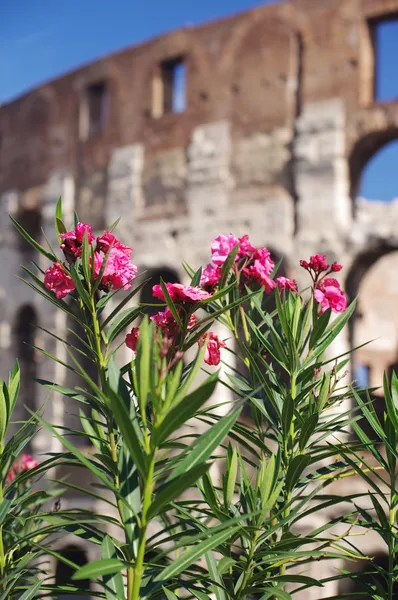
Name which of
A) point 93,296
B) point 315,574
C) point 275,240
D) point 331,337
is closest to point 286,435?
point 331,337

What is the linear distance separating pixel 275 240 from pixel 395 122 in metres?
1.76

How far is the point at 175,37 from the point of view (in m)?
9.77

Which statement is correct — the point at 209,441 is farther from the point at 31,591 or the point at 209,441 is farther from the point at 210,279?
the point at 210,279

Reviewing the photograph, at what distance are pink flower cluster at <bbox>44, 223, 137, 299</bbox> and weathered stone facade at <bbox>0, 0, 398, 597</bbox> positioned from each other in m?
5.70

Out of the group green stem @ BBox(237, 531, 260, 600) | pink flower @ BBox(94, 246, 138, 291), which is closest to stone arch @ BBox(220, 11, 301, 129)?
pink flower @ BBox(94, 246, 138, 291)

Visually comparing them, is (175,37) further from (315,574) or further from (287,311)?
(287,311)

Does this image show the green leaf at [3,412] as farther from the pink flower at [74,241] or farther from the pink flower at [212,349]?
the pink flower at [212,349]

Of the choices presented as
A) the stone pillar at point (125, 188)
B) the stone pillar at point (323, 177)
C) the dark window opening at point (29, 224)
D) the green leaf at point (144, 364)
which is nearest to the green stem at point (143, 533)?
the green leaf at point (144, 364)

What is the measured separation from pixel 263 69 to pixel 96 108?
10.2ft

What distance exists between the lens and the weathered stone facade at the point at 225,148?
809 centimetres

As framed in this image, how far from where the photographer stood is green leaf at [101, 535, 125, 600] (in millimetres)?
2041

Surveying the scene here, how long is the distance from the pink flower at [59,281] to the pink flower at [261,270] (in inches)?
33.1

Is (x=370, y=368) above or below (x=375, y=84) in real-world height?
below

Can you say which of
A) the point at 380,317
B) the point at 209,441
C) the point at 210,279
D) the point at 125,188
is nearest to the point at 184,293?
the point at 210,279
